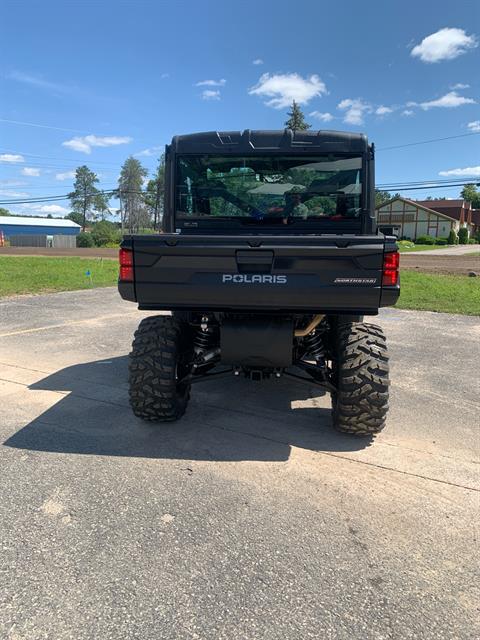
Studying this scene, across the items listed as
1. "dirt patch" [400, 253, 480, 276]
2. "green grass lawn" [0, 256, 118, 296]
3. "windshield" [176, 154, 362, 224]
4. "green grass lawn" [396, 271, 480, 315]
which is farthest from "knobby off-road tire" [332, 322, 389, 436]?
"dirt patch" [400, 253, 480, 276]

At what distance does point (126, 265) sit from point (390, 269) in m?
1.89

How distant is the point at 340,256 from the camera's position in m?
3.33

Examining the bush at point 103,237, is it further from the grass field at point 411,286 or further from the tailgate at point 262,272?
the tailgate at point 262,272

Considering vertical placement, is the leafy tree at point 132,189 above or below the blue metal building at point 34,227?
above

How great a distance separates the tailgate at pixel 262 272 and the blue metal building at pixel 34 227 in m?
106

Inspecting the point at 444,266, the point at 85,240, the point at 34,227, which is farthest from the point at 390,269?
the point at 34,227

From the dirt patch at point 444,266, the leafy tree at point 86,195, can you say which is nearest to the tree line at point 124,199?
the leafy tree at point 86,195

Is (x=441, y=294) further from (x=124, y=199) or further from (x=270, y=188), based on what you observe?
(x=124, y=199)

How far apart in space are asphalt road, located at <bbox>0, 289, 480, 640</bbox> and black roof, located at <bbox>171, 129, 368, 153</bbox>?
7.97 feet

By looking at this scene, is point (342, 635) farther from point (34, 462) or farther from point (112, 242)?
point (112, 242)

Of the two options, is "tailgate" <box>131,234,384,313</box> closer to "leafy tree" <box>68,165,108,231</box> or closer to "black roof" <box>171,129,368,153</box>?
"black roof" <box>171,129,368,153</box>

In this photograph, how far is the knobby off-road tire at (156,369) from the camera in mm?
3965

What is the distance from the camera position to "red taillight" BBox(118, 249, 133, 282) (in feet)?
11.6

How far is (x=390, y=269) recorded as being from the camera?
131 inches
